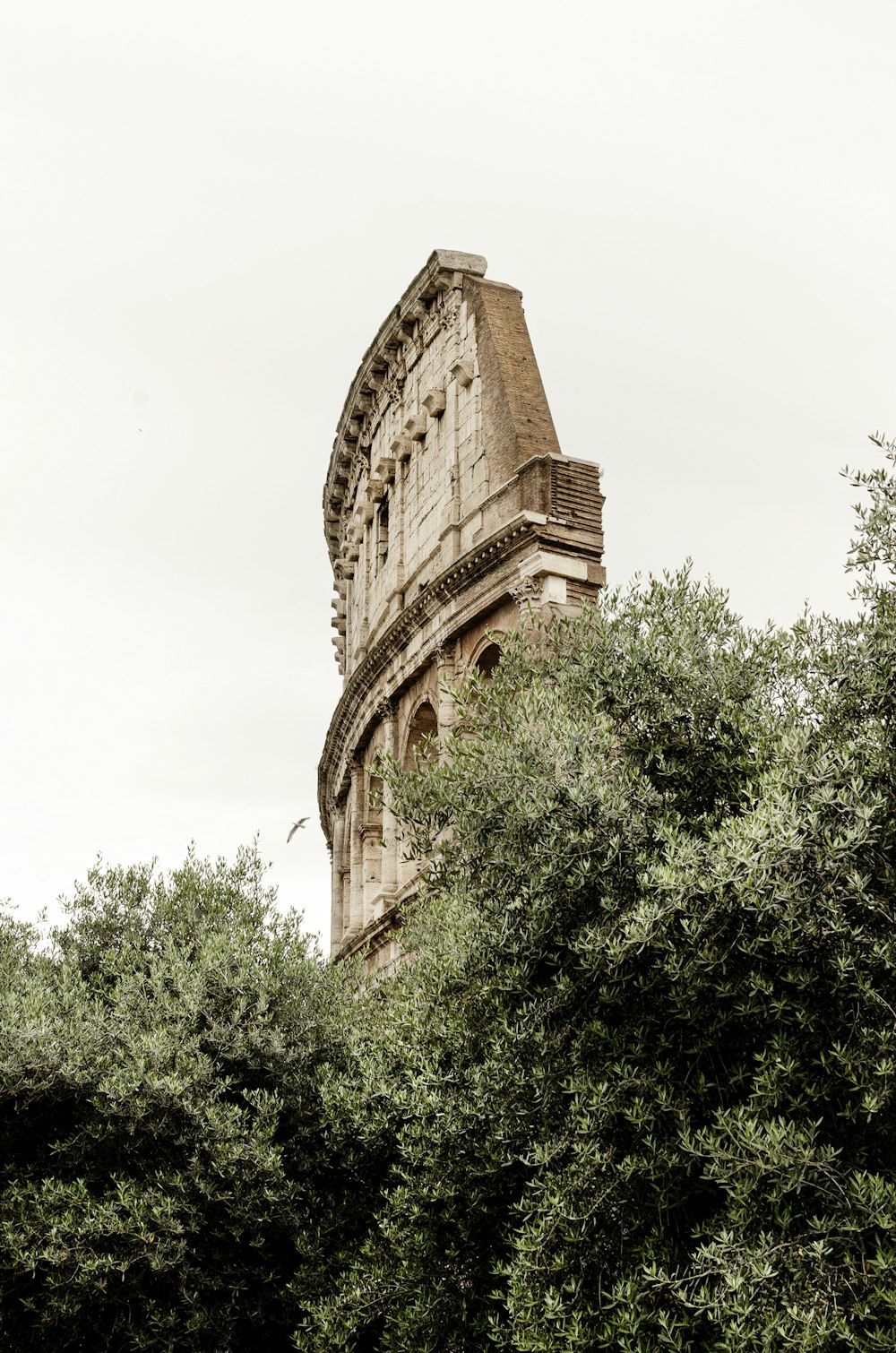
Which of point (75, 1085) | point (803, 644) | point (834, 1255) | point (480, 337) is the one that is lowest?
point (834, 1255)

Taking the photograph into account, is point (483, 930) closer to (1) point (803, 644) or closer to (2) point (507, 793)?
(2) point (507, 793)

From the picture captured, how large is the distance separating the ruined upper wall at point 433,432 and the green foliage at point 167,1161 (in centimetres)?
837

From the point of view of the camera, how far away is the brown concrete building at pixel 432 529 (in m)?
17.2

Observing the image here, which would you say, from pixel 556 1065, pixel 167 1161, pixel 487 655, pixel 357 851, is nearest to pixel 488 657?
pixel 487 655

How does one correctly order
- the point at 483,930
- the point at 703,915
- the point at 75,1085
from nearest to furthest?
the point at 703,915 → the point at 483,930 → the point at 75,1085

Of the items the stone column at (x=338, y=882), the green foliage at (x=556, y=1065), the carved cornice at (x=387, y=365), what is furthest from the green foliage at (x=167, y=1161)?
the stone column at (x=338, y=882)

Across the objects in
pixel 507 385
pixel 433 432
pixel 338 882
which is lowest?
pixel 338 882

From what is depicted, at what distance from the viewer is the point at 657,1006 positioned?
24.3 ft

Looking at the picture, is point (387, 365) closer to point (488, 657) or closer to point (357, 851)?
point (488, 657)

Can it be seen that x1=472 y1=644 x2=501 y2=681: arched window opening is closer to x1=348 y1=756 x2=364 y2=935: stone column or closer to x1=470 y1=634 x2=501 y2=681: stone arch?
x1=470 y1=634 x2=501 y2=681: stone arch

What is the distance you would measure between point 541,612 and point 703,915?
9.78 m

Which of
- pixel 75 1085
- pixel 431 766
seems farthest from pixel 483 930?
pixel 75 1085

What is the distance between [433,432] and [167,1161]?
1417 cm

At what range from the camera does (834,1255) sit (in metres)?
6.32
